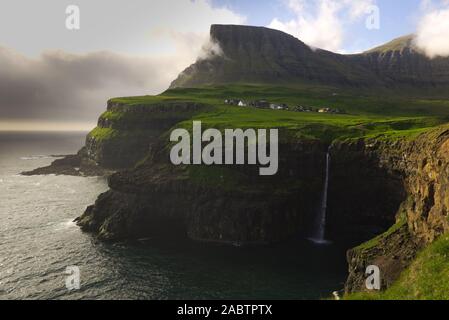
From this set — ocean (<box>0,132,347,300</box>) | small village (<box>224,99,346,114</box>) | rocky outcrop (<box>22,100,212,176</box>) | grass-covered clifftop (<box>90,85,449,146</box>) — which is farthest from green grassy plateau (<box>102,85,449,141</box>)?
ocean (<box>0,132,347,300</box>)

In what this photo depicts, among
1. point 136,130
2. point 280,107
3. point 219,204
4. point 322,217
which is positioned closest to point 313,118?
point 280,107

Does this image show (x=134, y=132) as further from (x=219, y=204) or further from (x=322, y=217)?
(x=322, y=217)

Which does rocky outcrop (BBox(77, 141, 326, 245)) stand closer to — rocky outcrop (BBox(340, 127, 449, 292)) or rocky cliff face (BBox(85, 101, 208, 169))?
rocky outcrop (BBox(340, 127, 449, 292))

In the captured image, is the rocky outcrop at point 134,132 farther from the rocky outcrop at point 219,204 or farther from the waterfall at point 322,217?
the waterfall at point 322,217

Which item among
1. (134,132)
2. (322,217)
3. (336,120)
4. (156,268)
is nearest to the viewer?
(156,268)

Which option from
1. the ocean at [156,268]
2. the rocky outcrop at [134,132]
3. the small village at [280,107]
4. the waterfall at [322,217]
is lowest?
the ocean at [156,268]

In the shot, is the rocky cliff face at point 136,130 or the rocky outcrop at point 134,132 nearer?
the rocky cliff face at point 136,130

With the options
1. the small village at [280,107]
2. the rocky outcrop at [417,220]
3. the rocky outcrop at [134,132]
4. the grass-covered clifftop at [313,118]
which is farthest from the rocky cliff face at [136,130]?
the rocky outcrop at [417,220]

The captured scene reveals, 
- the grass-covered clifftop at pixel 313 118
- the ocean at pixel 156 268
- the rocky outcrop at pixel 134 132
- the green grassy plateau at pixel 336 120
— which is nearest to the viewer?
the ocean at pixel 156 268
